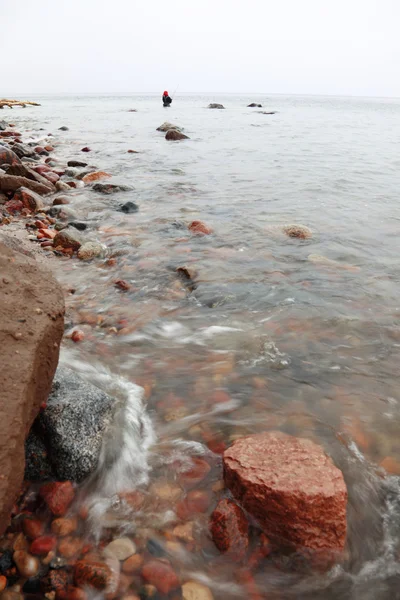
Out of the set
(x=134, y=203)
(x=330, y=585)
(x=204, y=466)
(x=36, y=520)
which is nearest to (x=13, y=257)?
(x=36, y=520)

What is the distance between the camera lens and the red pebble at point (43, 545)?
6.24ft

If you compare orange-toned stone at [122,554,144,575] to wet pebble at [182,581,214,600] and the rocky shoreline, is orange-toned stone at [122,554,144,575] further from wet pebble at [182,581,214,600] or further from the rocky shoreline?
wet pebble at [182,581,214,600]

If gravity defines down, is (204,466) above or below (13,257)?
below

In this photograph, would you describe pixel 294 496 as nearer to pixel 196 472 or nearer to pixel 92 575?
pixel 196 472

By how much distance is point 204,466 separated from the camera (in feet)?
8.09

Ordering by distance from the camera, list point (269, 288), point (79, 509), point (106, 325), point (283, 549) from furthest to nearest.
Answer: point (269, 288) → point (106, 325) → point (79, 509) → point (283, 549)

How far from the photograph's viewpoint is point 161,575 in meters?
1.88

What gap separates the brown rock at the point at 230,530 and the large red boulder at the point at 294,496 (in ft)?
0.25

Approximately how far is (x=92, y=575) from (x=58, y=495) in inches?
19.1

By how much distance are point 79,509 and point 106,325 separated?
2038mm

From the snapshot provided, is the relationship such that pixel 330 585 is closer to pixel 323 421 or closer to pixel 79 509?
pixel 323 421

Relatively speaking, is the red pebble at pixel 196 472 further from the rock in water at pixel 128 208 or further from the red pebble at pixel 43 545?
the rock in water at pixel 128 208

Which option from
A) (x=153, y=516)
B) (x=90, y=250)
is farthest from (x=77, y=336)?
(x=90, y=250)

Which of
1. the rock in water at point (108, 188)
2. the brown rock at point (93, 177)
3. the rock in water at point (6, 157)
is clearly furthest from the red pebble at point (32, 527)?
the rock in water at point (6, 157)
